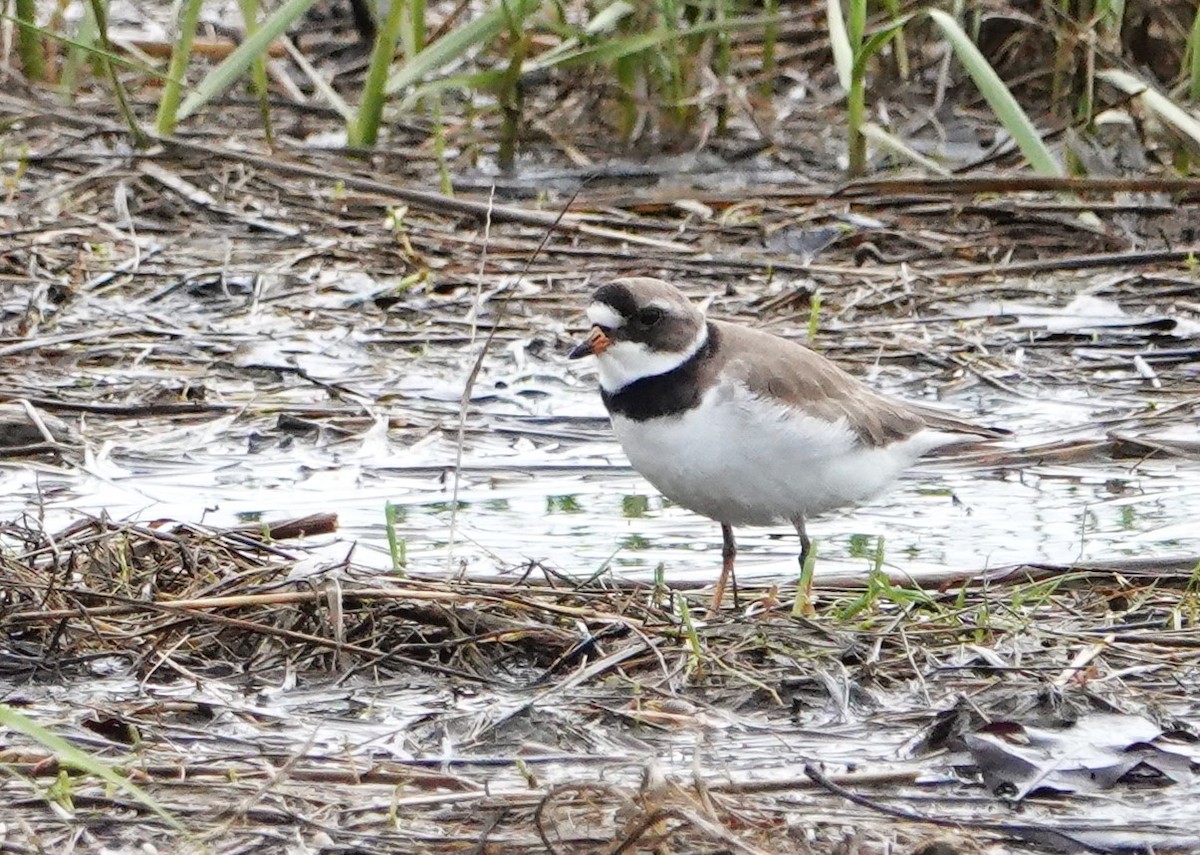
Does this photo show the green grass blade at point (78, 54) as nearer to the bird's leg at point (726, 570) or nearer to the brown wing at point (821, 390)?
the brown wing at point (821, 390)

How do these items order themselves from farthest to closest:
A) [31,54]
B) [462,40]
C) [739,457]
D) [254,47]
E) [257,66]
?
[31,54]
[257,66]
[462,40]
[254,47]
[739,457]

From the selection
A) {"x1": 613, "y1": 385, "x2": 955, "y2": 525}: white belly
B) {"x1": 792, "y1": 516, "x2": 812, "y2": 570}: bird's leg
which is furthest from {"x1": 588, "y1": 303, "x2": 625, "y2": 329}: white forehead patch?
{"x1": 792, "y1": 516, "x2": 812, "y2": 570}: bird's leg

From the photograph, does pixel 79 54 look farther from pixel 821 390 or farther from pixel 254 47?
pixel 821 390

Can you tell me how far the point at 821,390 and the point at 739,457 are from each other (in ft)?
1.69

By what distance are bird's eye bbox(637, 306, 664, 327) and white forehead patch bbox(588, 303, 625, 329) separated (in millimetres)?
53

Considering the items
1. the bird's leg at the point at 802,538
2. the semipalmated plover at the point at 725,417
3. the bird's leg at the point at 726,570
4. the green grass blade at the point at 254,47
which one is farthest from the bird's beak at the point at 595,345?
the green grass blade at the point at 254,47

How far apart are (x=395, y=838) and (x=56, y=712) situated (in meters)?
1.15

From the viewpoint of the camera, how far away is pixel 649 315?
544 cm

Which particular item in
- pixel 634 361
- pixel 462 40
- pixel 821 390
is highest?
pixel 462 40

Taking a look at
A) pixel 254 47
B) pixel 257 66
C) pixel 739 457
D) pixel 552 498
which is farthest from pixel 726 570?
pixel 257 66

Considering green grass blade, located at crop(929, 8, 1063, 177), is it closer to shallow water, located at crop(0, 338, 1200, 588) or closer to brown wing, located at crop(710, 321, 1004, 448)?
shallow water, located at crop(0, 338, 1200, 588)

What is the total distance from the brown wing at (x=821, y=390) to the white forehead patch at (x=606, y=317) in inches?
11.6

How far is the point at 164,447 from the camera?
6695mm

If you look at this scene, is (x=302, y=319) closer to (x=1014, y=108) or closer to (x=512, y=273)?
(x=512, y=273)
